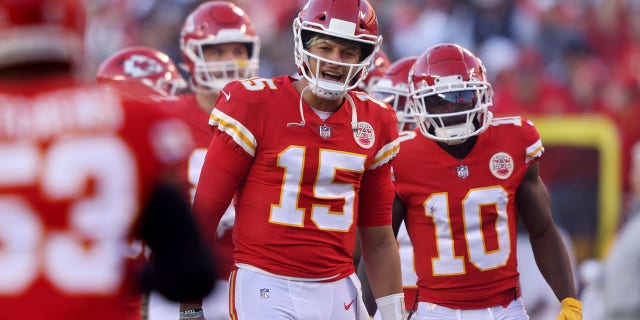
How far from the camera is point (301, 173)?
4.18 meters

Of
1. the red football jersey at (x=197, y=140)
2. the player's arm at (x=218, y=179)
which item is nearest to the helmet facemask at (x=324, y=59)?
the player's arm at (x=218, y=179)

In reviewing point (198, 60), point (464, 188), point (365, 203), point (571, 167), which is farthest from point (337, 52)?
Answer: point (571, 167)

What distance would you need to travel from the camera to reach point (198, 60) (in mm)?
6012

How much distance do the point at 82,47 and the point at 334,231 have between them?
6.39 ft

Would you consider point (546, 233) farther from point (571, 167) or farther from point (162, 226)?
point (571, 167)

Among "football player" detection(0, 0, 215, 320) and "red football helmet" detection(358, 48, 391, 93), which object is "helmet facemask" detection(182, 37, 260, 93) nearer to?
"red football helmet" detection(358, 48, 391, 93)

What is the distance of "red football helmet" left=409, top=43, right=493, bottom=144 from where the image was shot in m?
Result: 4.94

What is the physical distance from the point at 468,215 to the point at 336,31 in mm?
1070

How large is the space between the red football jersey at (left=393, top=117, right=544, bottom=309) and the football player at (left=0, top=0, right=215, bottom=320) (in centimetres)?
265

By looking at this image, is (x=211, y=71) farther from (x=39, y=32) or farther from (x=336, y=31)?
(x=39, y=32)

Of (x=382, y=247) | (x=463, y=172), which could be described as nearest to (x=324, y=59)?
(x=382, y=247)

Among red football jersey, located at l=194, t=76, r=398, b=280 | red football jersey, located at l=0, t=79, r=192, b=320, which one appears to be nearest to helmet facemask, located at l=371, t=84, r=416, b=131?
red football jersey, located at l=194, t=76, r=398, b=280

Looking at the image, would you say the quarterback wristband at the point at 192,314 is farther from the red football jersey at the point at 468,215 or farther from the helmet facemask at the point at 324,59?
the red football jersey at the point at 468,215

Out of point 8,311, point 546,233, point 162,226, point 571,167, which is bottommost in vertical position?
point 571,167
